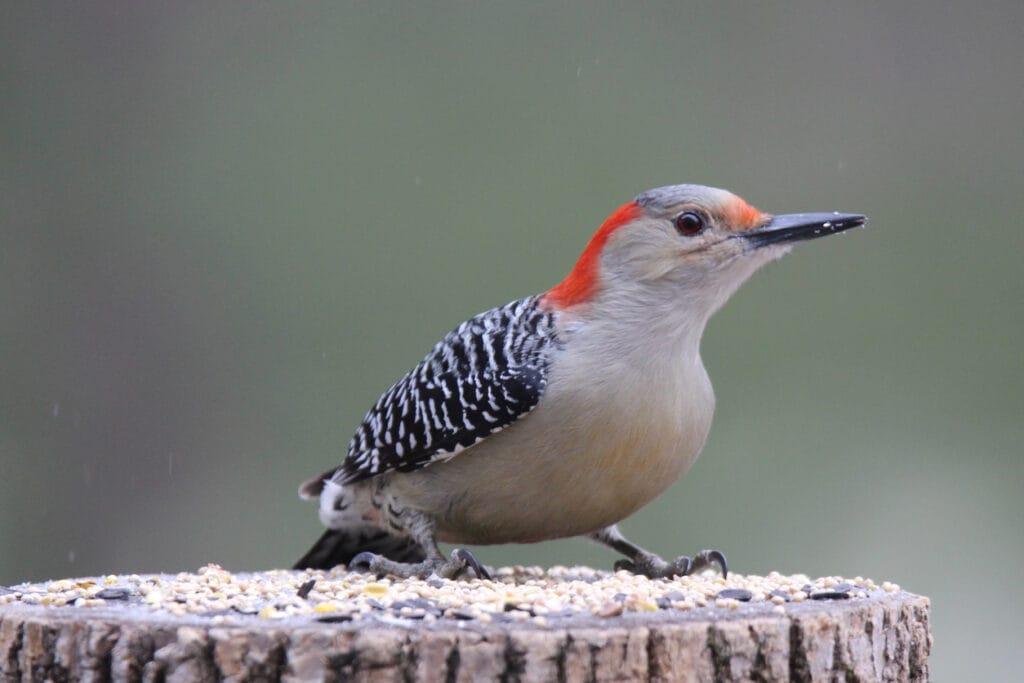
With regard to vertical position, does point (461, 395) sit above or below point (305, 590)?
above

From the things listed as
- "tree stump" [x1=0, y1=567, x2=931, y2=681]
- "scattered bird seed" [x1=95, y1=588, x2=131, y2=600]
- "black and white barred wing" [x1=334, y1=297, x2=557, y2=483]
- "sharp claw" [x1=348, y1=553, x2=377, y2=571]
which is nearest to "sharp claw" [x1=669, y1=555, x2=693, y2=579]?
"black and white barred wing" [x1=334, y1=297, x2=557, y2=483]

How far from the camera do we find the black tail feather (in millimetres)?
5312

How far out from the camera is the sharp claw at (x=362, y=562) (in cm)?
477

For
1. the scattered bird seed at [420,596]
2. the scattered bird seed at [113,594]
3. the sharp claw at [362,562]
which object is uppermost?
the sharp claw at [362,562]

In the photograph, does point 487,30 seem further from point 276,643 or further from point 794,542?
point 276,643

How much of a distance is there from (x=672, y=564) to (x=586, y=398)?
0.82 meters

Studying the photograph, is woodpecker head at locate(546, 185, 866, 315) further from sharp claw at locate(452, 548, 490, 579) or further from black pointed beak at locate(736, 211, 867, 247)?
sharp claw at locate(452, 548, 490, 579)

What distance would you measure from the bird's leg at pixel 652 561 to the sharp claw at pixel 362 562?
2.79 feet

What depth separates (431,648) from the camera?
10.1 feet

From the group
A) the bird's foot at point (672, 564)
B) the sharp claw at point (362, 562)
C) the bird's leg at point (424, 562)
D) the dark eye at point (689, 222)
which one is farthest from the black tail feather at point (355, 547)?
the dark eye at point (689, 222)

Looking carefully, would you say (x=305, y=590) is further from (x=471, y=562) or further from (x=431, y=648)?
(x=471, y=562)

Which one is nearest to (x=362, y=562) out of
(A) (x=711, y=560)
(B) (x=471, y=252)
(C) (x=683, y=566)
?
(C) (x=683, y=566)

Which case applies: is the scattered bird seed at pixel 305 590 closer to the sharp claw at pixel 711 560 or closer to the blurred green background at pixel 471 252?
the sharp claw at pixel 711 560

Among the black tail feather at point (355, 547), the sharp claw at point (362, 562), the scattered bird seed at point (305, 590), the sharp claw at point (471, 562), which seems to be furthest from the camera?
the black tail feather at point (355, 547)
